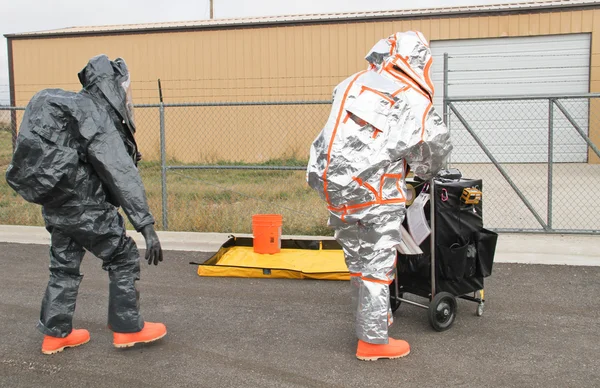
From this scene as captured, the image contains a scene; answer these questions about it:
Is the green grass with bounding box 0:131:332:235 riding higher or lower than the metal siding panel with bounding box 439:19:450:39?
lower

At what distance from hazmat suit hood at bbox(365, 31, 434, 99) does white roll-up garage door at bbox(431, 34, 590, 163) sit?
1227cm

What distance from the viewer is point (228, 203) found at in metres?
10.9

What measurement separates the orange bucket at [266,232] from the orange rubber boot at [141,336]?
2465 mm

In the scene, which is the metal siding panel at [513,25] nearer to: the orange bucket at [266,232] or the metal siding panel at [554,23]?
the metal siding panel at [554,23]

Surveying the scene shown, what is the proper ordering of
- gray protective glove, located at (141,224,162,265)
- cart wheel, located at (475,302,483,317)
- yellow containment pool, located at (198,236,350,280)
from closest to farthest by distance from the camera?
gray protective glove, located at (141,224,162,265)
cart wheel, located at (475,302,483,317)
yellow containment pool, located at (198,236,350,280)

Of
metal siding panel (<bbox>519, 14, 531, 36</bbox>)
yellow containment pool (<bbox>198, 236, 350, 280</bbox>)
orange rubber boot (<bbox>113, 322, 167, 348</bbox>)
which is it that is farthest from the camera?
metal siding panel (<bbox>519, 14, 531, 36</bbox>)

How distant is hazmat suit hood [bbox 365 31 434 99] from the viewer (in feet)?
12.8

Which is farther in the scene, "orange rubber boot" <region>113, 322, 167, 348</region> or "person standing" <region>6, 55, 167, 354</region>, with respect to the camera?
"orange rubber boot" <region>113, 322, 167, 348</region>

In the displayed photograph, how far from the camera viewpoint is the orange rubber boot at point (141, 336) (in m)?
4.05

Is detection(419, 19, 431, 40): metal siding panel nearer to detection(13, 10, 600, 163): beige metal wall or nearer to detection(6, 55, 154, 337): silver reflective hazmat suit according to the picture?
detection(13, 10, 600, 163): beige metal wall

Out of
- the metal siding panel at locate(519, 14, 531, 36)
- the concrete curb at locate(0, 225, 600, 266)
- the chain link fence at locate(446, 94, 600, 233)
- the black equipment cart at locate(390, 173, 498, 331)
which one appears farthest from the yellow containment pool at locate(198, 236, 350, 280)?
the metal siding panel at locate(519, 14, 531, 36)

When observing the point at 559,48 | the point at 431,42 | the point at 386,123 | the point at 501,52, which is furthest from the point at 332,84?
the point at 386,123

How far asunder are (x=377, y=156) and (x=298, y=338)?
1521 millimetres

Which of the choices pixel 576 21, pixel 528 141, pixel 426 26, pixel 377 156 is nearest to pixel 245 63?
pixel 426 26
